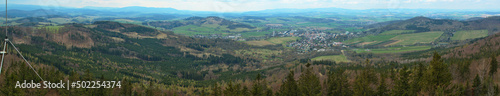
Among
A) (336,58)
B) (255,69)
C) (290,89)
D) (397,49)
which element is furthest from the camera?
(397,49)

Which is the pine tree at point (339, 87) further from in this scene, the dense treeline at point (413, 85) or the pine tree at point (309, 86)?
the pine tree at point (309, 86)

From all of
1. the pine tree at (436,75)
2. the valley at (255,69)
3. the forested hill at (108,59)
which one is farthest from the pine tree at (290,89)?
the forested hill at (108,59)

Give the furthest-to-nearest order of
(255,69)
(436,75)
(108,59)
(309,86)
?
(108,59), (255,69), (309,86), (436,75)

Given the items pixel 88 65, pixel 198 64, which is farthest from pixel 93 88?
pixel 198 64

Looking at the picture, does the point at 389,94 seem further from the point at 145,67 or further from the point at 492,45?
the point at 145,67

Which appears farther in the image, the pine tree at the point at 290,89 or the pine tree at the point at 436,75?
the pine tree at the point at 290,89

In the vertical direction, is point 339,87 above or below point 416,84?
below

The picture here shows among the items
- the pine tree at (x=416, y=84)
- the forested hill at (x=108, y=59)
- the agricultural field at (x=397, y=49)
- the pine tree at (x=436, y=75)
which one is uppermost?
the pine tree at (x=436, y=75)

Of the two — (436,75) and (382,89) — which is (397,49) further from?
(436,75)

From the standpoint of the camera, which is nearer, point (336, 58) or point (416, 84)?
point (416, 84)

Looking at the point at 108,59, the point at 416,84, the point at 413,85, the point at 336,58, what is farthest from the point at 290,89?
the point at 108,59

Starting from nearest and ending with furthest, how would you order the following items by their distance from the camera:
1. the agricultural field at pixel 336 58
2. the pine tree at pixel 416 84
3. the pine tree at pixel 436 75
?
the pine tree at pixel 436 75 < the pine tree at pixel 416 84 < the agricultural field at pixel 336 58
